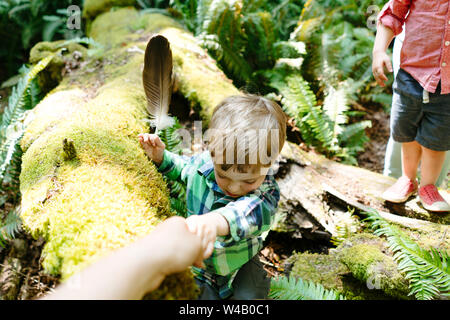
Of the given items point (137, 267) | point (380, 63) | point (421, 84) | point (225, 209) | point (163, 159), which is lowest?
point (163, 159)

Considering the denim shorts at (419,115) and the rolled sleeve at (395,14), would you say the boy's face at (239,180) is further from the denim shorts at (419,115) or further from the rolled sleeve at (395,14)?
the rolled sleeve at (395,14)

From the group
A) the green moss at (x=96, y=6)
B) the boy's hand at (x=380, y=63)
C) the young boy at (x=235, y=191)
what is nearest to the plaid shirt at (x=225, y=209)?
the young boy at (x=235, y=191)

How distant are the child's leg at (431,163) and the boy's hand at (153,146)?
2203 millimetres

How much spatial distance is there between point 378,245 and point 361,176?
94 centimetres

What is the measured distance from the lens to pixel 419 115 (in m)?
2.52

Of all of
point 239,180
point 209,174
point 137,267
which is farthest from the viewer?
point 209,174

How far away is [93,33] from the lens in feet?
17.1

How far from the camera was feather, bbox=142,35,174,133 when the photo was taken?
1.96 m

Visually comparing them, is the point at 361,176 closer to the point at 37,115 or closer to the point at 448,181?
the point at 448,181

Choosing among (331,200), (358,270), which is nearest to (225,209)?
(358,270)

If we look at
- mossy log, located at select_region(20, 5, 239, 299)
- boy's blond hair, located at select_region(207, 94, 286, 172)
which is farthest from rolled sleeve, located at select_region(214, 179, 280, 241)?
mossy log, located at select_region(20, 5, 239, 299)

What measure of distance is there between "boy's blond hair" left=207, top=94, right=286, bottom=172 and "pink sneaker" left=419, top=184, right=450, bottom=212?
71.9 inches

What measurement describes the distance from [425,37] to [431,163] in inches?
40.7

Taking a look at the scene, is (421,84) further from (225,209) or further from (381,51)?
(225,209)
